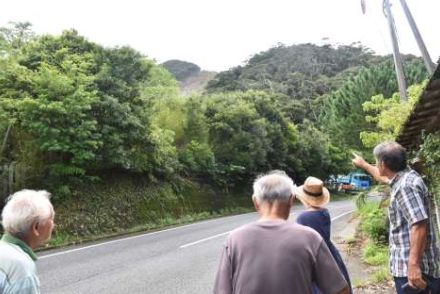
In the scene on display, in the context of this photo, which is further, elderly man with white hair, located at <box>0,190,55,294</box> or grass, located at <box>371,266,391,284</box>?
grass, located at <box>371,266,391,284</box>

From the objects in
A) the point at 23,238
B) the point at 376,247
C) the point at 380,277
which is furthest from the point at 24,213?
the point at 376,247

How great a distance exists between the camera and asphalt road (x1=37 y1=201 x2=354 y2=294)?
781 cm

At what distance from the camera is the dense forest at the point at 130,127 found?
15.4 m

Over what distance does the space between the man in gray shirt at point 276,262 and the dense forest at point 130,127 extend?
1313 centimetres

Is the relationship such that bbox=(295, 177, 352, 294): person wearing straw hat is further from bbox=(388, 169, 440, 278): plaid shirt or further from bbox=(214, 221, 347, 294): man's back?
bbox=(214, 221, 347, 294): man's back

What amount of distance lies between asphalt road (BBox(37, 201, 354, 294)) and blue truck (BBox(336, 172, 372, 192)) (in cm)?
3878

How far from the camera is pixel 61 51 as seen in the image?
17297 millimetres

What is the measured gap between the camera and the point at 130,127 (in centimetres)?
1819

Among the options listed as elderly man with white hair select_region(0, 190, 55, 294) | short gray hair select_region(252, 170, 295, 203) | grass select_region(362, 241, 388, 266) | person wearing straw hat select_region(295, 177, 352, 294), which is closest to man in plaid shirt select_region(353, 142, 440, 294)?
person wearing straw hat select_region(295, 177, 352, 294)

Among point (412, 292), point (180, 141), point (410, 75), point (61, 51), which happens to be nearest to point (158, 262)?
point (412, 292)

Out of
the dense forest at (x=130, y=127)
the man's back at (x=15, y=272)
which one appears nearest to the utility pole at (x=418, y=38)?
the dense forest at (x=130, y=127)

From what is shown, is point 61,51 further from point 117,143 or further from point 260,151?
point 260,151

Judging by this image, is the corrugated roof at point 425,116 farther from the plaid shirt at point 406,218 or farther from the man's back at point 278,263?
the man's back at point 278,263

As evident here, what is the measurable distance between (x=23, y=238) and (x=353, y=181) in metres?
57.0
